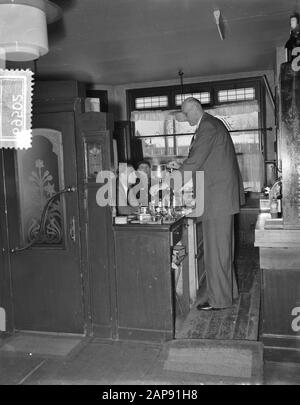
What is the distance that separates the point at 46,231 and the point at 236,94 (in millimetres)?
4682

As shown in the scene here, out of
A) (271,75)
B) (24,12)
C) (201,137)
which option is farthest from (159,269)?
(271,75)

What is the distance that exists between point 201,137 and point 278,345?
1.66 m

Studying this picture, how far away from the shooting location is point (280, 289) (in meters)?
2.97

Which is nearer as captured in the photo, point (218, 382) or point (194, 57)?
point (218, 382)

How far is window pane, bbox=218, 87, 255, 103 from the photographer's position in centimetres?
702

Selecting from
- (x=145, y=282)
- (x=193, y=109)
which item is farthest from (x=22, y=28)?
(x=145, y=282)

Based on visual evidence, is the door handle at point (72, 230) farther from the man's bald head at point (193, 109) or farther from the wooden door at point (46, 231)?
the man's bald head at point (193, 109)

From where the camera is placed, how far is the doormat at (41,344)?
3.22m

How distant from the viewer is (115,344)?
3.26 metres

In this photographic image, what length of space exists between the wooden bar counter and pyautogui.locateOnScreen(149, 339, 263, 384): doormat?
0.14 meters

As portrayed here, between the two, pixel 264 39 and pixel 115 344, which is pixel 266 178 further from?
pixel 115 344

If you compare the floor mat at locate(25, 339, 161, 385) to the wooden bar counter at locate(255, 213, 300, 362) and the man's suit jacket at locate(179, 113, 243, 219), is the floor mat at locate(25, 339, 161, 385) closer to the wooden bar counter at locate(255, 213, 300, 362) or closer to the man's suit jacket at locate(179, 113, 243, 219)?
the wooden bar counter at locate(255, 213, 300, 362)

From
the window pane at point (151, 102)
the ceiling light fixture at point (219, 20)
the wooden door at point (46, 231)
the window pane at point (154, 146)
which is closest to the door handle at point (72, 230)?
the wooden door at point (46, 231)

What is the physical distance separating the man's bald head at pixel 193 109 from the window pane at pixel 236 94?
359 cm
